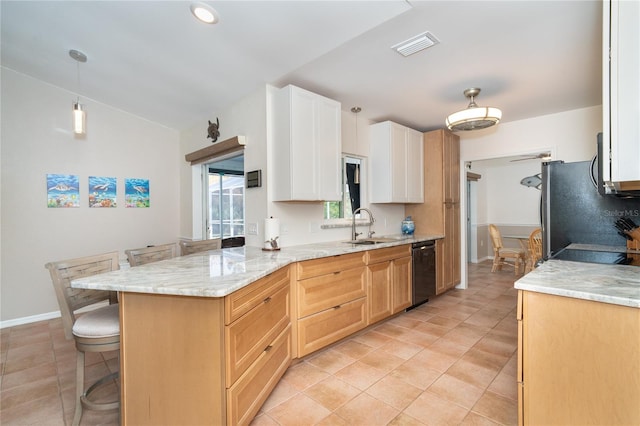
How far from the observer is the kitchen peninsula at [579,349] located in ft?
3.84

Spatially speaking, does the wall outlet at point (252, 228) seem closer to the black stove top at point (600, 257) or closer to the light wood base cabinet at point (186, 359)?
the light wood base cabinet at point (186, 359)

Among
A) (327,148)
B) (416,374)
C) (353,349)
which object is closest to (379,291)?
(353,349)

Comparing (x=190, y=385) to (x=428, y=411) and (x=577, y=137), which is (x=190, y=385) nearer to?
(x=428, y=411)

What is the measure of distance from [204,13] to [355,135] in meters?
2.28

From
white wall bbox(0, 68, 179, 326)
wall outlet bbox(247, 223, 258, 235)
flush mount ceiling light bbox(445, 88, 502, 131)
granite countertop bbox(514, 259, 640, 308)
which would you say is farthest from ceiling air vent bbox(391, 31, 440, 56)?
white wall bbox(0, 68, 179, 326)

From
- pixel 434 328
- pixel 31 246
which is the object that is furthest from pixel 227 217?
pixel 434 328

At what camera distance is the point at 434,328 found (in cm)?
315

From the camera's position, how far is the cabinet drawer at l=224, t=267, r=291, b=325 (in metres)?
1.48

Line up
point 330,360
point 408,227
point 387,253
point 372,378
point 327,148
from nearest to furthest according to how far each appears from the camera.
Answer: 1. point 372,378
2. point 330,360
3. point 327,148
4. point 387,253
5. point 408,227

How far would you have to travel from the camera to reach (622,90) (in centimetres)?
120

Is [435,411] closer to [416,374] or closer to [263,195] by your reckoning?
[416,374]

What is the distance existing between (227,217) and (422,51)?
15.8ft

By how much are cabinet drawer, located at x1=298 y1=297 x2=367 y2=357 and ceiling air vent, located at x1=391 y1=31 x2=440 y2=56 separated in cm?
226

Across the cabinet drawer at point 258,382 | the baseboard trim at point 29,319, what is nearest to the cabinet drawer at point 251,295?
the cabinet drawer at point 258,382
